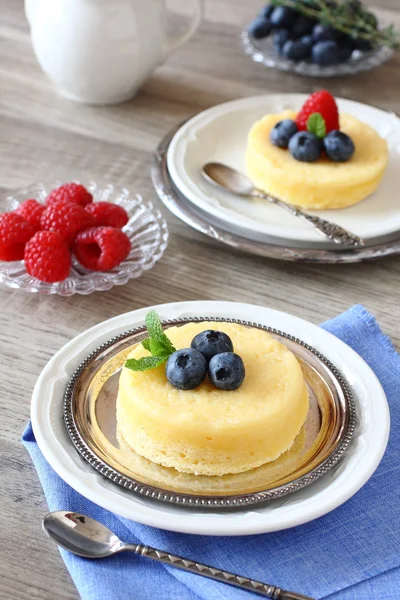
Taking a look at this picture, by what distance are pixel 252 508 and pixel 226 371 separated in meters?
0.15

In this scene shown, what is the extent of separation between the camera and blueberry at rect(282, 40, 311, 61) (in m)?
2.06

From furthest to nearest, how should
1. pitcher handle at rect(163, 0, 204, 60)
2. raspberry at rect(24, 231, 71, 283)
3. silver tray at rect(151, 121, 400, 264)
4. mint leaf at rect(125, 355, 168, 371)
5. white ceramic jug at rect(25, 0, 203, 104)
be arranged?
pitcher handle at rect(163, 0, 204, 60)
white ceramic jug at rect(25, 0, 203, 104)
silver tray at rect(151, 121, 400, 264)
raspberry at rect(24, 231, 71, 283)
mint leaf at rect(125, 355, 168, 371)

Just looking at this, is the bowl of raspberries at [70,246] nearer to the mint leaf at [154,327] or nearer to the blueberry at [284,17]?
the mint leaf at [154,327]

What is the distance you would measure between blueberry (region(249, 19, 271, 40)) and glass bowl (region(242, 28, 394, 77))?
0.04 meters

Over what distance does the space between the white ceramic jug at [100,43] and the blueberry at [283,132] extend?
0.46 meters

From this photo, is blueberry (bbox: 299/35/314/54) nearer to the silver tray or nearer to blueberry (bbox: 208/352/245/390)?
the silver tray

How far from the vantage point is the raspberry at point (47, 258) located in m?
1.29

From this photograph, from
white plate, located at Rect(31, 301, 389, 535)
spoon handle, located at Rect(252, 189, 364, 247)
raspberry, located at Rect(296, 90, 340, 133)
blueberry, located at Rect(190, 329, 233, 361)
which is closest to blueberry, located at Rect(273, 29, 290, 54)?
raspberry, located at Rect(296, 90, 340, 133)

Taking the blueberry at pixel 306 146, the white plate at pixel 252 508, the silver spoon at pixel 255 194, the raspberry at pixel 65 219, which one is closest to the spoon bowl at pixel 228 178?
the silver spoon at pixel 255 194

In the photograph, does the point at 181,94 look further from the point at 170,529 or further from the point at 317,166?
the point at 170,529

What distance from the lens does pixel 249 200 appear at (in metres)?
1.56

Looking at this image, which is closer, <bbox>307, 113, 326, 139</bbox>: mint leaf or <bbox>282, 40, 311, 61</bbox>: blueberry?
<bbox>307, 113, 326, 139</bbox>: mint leaf

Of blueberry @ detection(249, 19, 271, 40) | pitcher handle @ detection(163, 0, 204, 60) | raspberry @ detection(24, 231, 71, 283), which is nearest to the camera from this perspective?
raspberry @ detection(24, 231, 71, 283)

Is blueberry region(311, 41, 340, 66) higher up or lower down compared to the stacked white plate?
higher up
